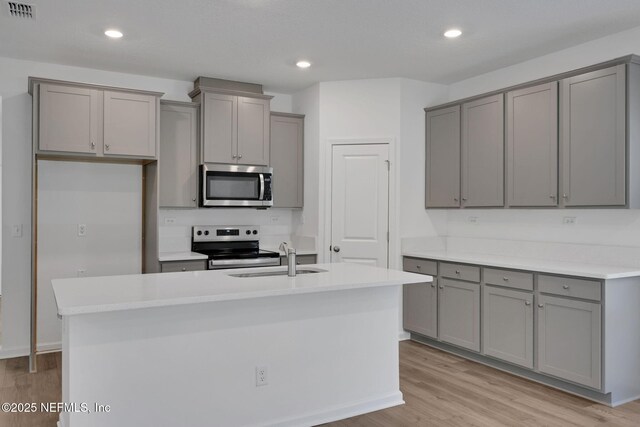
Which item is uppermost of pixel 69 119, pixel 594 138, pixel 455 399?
pixel 69 119

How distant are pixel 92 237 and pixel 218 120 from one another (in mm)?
1627

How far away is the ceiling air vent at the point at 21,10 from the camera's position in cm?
320

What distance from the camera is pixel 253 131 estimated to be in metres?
5.02

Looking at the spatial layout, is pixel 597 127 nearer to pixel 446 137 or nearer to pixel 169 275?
pixel 446 137

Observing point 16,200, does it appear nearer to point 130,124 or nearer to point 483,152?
point 130,124

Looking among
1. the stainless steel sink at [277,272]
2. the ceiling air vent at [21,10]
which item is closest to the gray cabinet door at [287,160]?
the stainless steel sink at [277,272]

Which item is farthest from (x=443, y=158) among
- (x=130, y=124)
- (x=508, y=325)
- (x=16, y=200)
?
(x=16, y=200)

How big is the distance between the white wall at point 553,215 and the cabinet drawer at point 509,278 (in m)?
0.62

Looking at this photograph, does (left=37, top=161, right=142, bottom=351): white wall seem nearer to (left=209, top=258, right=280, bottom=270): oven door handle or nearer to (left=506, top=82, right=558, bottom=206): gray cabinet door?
(left=209, top=258, right=280, bottom=270): oven door handle

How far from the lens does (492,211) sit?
15.5ft

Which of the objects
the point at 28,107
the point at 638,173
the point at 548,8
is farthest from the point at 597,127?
the point at 28,107

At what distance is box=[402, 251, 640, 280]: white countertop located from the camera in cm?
330

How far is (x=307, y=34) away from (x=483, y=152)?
1.90 meters

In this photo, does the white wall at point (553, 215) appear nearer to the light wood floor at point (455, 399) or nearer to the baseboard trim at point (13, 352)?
the light wood floor at point (455, 399)
